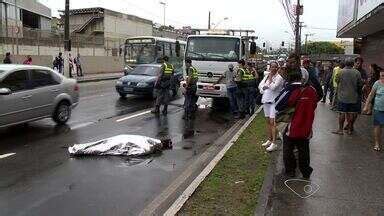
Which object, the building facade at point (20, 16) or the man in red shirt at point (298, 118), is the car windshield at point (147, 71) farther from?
the man in red shirt at point (298, 118)

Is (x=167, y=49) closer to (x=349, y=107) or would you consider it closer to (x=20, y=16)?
(x=349, y=107)

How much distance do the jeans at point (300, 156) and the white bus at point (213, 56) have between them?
1009 centimetres

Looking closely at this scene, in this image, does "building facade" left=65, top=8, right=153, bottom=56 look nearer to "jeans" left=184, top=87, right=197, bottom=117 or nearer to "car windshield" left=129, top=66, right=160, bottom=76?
"car windshield" left=129, top=66, right=160, bottom=76

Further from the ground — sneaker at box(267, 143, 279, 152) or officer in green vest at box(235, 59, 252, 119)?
officer in green vest at box(235, 59, 252, 119)

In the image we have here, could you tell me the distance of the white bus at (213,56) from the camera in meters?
17.9

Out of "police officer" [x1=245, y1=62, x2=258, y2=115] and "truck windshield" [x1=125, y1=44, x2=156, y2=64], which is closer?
"police officer" [x1=245, y1=62, x2=258, y2=115]

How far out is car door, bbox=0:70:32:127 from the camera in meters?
11.0

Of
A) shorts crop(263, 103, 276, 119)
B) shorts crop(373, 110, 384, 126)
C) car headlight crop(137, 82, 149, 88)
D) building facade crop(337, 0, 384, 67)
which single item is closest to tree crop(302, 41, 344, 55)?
building facade crop(337, 0, 384, 67)

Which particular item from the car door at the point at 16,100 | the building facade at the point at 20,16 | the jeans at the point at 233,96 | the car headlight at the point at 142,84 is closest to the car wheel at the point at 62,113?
the car door at the point at 16,100

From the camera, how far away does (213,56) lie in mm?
18250

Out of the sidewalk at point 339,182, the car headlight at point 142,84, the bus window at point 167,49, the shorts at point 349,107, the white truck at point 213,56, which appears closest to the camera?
the sidewalk at point 339,182

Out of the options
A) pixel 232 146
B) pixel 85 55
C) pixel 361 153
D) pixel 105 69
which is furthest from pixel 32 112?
pixel 105 69

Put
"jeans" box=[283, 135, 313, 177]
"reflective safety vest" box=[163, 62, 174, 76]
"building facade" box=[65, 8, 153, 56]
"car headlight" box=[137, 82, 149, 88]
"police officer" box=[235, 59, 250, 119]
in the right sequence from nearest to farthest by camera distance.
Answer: "jeans" box=[283, 135, 313, 177] → "police officer" box=[235, 59, 250, 119] → "reflective safety vest" box=[163, 62, 174, 76] → "car headlight" box=[137, 82, 149, 88] → "building facade" box=[65, 8, 153, 56]

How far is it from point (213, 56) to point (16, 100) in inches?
335
